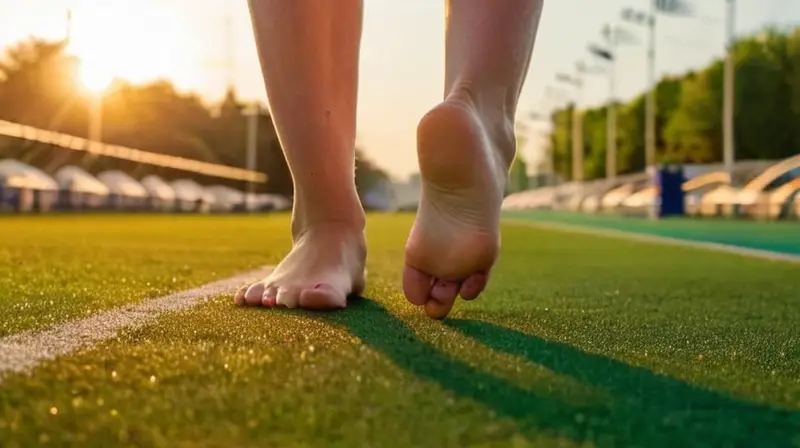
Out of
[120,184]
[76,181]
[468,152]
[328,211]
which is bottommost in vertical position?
[120,184]

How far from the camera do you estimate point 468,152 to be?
5.57 ft

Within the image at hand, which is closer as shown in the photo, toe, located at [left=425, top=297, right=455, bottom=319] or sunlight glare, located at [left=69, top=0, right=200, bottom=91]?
toe, located at [left=425, top=297, right=455, bottom=319]

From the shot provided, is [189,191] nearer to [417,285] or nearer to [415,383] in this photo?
[417,285]

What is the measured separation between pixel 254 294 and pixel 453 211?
0.56 m

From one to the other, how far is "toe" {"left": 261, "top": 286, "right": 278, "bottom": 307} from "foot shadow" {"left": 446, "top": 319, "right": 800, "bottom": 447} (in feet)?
2.35

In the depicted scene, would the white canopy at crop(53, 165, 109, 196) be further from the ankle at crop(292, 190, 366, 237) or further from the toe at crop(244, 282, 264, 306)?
the toe at crop(244, 282, 264, 306)

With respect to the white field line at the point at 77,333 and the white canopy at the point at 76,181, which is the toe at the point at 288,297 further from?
the white canopy at the point at 76,181

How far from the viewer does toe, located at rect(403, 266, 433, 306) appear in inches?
70.4

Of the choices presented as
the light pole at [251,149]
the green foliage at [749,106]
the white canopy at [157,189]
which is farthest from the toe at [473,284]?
the light pole at [251,149]

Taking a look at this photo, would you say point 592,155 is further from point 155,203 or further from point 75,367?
point 75,367

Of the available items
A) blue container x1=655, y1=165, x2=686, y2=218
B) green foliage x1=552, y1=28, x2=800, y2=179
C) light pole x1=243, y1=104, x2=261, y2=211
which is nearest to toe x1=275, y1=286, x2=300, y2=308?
blue container x1=655, y1=165, x2=686, y2=218

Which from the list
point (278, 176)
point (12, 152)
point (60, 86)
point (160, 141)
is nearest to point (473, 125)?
point (12, 152)

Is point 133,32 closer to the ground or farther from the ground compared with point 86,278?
farther from the ground

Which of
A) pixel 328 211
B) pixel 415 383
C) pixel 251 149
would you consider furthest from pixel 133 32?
pixel 251 149
